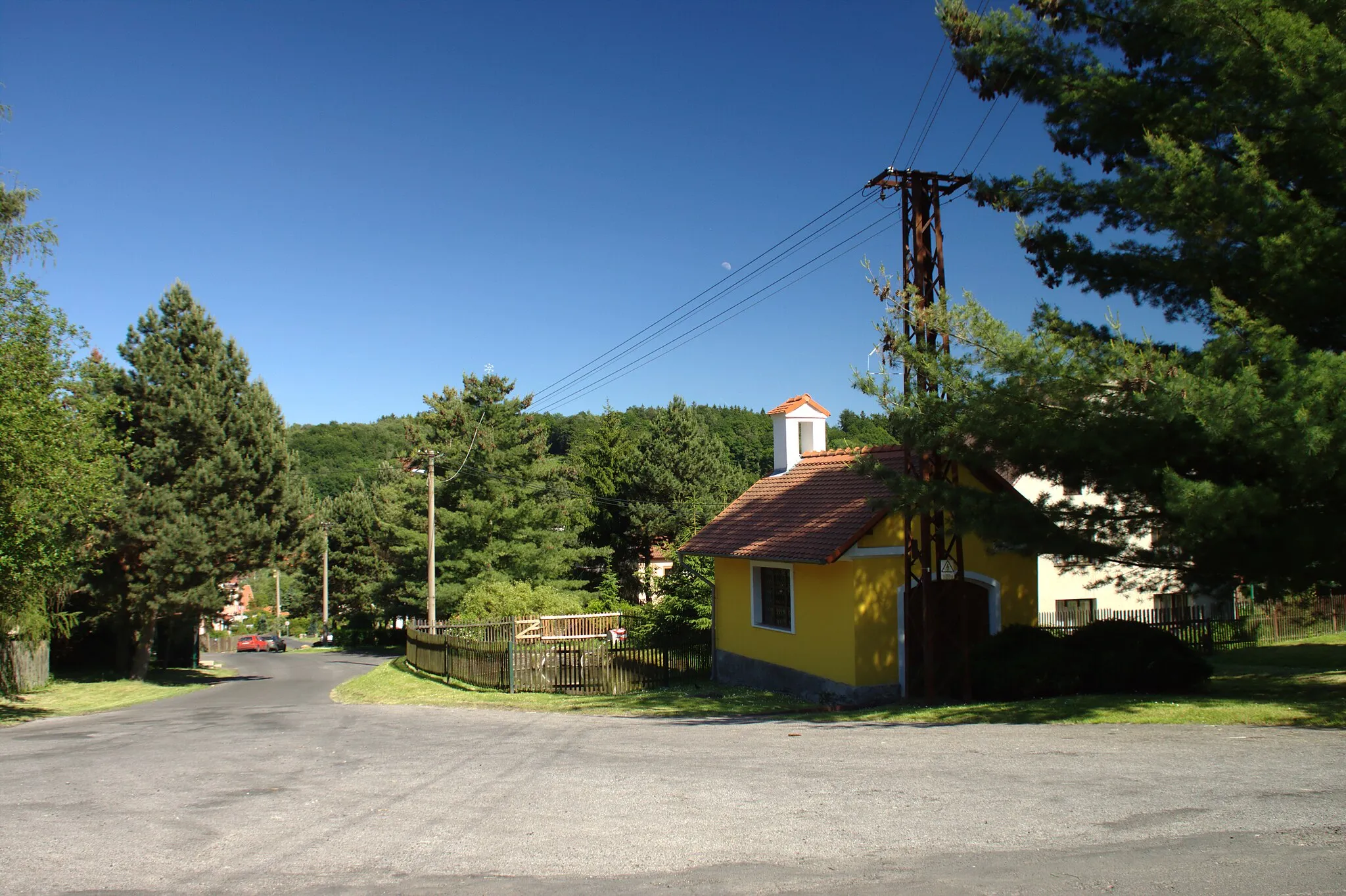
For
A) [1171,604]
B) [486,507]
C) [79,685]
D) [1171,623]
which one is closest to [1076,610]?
[1171,604]

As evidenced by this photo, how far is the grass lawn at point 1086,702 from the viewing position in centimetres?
1216

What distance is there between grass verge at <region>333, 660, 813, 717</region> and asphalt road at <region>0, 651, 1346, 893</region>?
4141 mm

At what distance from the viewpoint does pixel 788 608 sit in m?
19.2

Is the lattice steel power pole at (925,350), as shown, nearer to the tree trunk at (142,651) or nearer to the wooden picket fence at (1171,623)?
the wooden picket fence at (1171,623)

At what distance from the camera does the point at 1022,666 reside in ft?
49.0

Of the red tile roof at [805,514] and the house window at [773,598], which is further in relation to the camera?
the house window at [773,598]

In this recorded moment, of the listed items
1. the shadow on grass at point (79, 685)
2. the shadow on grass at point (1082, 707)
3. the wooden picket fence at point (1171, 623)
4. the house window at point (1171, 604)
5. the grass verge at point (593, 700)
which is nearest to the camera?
the shadow on grass at point (1082, 707)

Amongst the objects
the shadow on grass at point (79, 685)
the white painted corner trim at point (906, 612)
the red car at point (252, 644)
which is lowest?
the red car at point (252, 644)

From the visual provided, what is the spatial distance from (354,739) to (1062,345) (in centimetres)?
1169

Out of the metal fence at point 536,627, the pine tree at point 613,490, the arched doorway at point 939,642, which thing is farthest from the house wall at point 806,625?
the pine tree at point 613,490

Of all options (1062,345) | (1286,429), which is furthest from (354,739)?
(1286,429)

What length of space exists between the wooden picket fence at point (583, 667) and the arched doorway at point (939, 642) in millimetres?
6880

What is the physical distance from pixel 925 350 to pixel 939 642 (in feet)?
19.4

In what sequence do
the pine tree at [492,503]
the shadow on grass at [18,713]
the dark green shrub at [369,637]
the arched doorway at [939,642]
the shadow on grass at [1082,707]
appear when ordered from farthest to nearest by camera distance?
1. the dark green shrub at [369,637]
2. the pine tree at [492,503]
3. the shadow on grass at [18,713]
4. the arched doorway at [939,642]
5. the shadow on grass at [1082,707]
